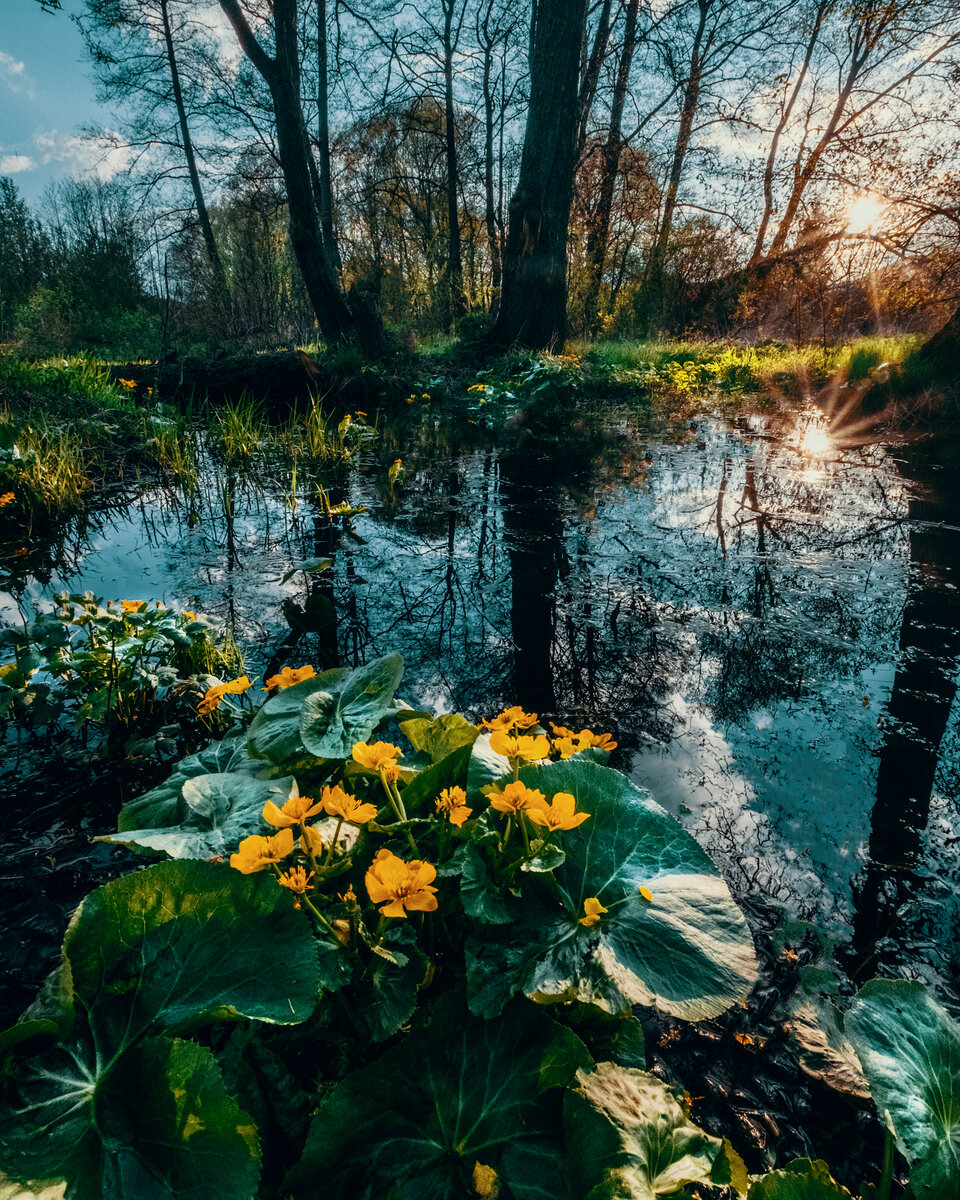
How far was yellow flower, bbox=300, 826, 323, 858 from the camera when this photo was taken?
2.61ft

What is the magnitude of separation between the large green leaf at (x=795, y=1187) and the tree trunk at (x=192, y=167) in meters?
15.5

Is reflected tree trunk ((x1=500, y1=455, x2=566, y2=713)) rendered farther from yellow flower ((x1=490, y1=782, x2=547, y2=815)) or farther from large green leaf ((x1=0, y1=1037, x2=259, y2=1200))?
large green leaf ((x1=0, y1=1037, x2=259, y2=1200))

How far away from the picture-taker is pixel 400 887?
730mm

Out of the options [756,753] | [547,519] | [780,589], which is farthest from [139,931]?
[547,519]

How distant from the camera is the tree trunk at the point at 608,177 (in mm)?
13516

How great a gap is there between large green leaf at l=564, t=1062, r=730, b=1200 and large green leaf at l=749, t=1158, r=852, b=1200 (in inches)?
2.7

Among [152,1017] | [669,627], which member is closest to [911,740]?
[669,627]

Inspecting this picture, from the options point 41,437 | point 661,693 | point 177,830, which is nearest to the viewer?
point 177,830

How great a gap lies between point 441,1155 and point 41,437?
207 inches

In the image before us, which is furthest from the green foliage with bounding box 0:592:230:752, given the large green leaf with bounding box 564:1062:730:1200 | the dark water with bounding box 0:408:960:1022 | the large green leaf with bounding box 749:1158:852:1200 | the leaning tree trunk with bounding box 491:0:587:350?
the leaning tree trunk with bounding box 491:0:587:350

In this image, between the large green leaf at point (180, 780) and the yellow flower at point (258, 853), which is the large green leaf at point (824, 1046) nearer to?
the yellow flower at point (258, 853)

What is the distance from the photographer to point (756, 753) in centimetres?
170

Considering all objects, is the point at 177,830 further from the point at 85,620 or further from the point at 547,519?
the point at 547,519

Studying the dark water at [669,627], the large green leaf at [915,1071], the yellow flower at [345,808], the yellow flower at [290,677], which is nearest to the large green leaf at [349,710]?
the yellow flower at [290,677]
